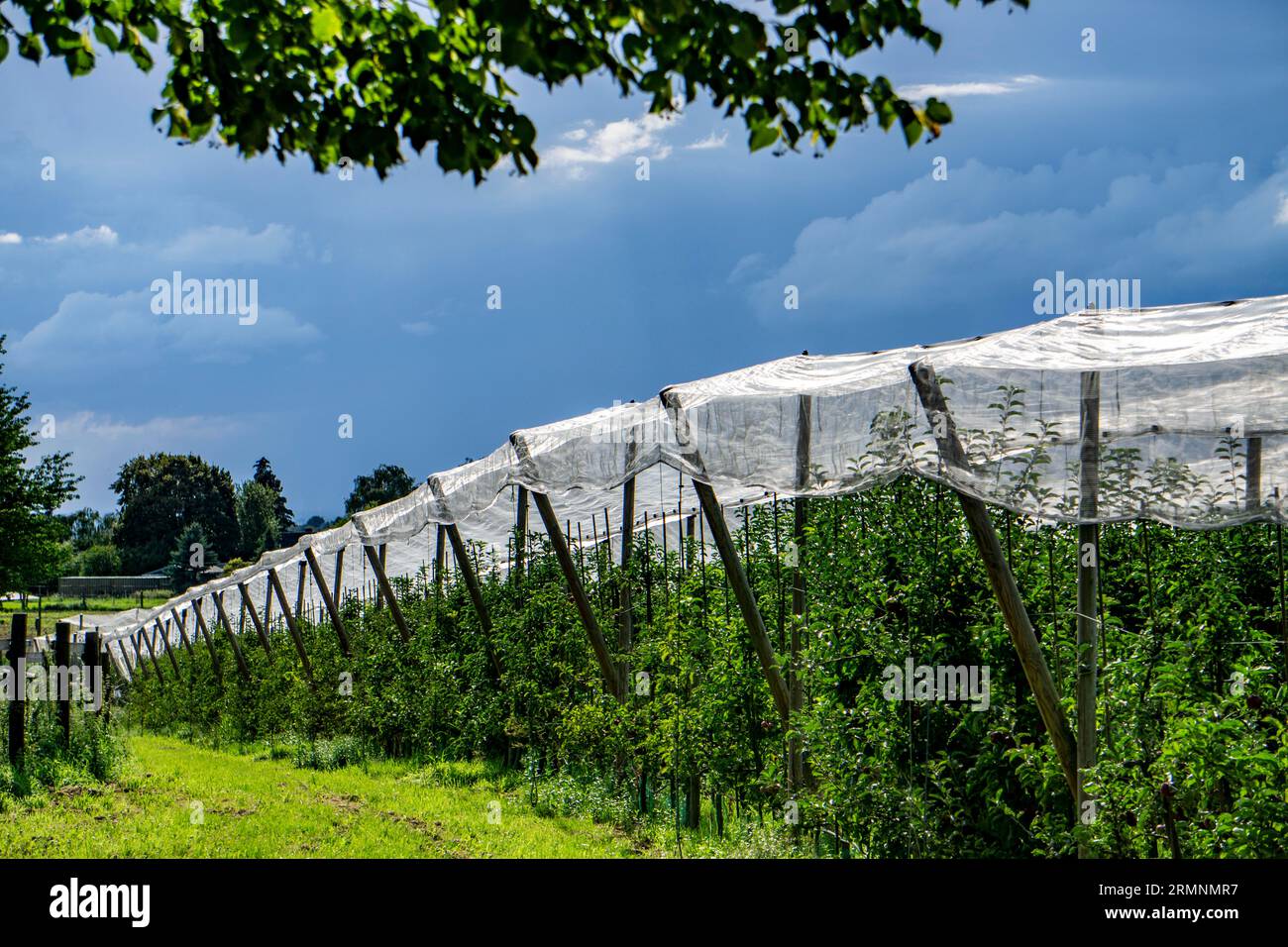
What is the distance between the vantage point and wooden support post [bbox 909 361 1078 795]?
4.71 m

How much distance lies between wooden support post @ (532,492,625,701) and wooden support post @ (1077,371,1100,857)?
4.77 metres

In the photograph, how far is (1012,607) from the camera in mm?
4727

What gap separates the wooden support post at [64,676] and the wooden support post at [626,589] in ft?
20.3

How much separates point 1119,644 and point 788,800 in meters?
2.24

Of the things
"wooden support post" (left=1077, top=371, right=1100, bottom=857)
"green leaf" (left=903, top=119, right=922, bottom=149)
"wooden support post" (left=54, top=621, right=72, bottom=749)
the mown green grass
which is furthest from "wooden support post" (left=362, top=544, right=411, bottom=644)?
"green leaf" (left=903, top=119, right=922, bottom=149)

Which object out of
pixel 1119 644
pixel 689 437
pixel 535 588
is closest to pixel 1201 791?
pixel 1119 644

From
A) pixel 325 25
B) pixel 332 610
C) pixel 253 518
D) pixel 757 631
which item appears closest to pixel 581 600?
pixel 757 631

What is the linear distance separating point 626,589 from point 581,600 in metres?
0.54

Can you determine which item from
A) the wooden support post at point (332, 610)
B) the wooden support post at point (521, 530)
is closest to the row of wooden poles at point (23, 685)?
the wooden support post at point (332, 610)

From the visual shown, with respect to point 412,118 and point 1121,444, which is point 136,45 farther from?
point 1121,444

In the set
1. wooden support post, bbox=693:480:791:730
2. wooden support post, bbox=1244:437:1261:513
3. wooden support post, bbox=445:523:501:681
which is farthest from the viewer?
wooden support post, bbox=445:523:501:681

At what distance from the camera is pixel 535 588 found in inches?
424

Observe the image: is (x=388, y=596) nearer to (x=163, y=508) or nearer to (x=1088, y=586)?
(x=1088, y=586)

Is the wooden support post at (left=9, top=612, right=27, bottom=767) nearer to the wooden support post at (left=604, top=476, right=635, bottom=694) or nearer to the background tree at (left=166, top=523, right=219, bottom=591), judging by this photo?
the wooden support post at (left=604, top=476, right=635, bottom=694)
